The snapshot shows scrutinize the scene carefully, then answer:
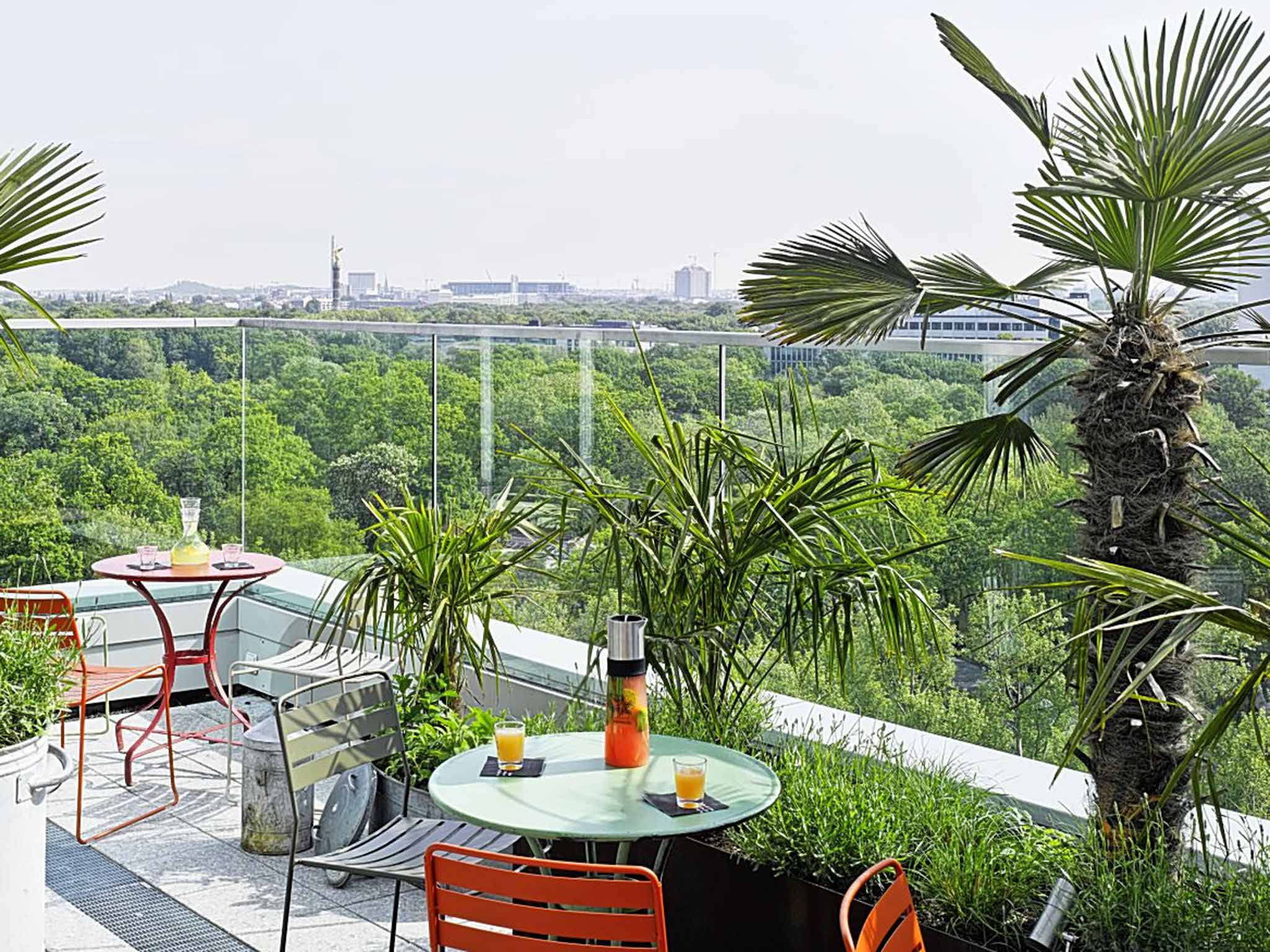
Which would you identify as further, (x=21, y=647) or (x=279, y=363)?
(x=279, y=363)

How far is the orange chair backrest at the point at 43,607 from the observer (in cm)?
418

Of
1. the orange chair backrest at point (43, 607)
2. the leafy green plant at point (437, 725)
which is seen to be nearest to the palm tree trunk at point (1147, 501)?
the leafy green plant at point (437, 725)

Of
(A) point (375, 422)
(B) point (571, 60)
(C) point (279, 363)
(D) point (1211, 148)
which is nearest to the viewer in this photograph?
(D) point (1211, 148)

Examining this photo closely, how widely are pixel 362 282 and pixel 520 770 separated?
31.1ft

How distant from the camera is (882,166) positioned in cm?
1619

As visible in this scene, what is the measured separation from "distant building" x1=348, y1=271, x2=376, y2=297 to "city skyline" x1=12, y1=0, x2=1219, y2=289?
26 centimetres

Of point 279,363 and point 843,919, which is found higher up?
point 279,363

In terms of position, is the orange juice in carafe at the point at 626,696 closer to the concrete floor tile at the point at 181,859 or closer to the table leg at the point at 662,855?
the table leg at the point at 662,855

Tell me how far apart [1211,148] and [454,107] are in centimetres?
1338

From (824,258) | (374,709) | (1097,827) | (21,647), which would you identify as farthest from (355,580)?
(1097,827)

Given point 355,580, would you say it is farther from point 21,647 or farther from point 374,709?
point 21,647

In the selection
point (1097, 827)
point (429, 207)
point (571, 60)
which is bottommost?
point (1097, 827)

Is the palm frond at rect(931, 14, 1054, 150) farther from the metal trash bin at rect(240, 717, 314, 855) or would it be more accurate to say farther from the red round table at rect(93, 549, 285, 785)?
the red round table at rect(93, 549, 285, 785)

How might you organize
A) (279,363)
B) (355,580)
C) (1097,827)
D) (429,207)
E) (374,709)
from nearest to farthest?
Answer: (1097,827) < (374,709) < (355,580) < (279,363) < (429,207)
